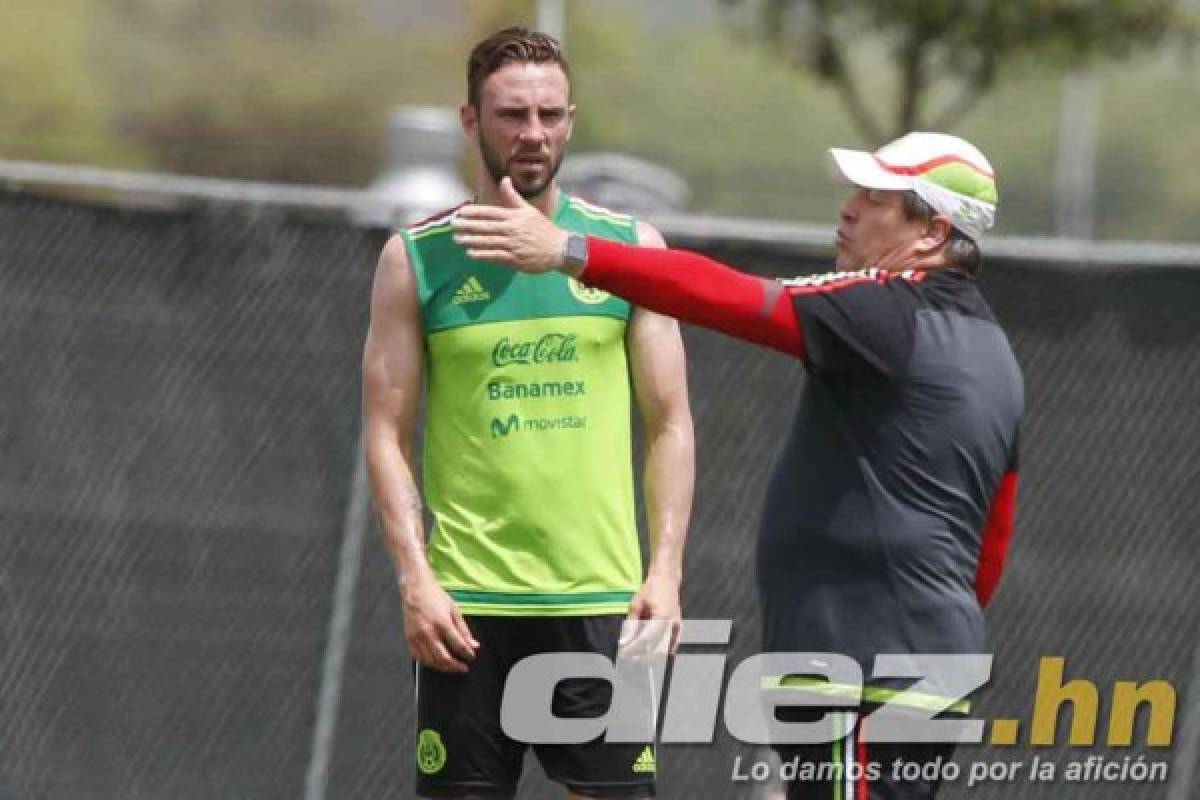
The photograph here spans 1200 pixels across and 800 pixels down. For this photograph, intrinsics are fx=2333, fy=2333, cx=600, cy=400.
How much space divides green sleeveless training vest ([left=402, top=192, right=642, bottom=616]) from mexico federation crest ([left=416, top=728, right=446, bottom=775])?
0.32 m

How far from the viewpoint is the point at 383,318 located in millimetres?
5496

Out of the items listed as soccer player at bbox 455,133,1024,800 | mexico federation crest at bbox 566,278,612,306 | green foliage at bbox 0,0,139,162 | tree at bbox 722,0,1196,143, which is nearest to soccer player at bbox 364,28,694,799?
mexico federation crest at bbox 566,278,612,306

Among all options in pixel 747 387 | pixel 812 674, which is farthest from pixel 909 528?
pixel 747 387

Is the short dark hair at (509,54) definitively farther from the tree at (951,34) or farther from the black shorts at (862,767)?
the tree at (951,34)

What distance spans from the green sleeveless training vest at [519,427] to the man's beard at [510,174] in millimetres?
109

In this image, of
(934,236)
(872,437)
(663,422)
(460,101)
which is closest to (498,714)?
(663,422)

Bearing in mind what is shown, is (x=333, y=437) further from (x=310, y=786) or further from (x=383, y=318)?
(x=383, y=318)

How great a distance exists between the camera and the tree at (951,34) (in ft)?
77.3

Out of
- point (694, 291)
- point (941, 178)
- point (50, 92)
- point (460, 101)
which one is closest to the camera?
point (694, 291)

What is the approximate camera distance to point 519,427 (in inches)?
216

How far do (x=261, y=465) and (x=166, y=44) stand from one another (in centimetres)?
2801

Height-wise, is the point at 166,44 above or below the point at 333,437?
below

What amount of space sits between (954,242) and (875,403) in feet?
1.44

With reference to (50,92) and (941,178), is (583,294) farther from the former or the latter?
(50,92)
